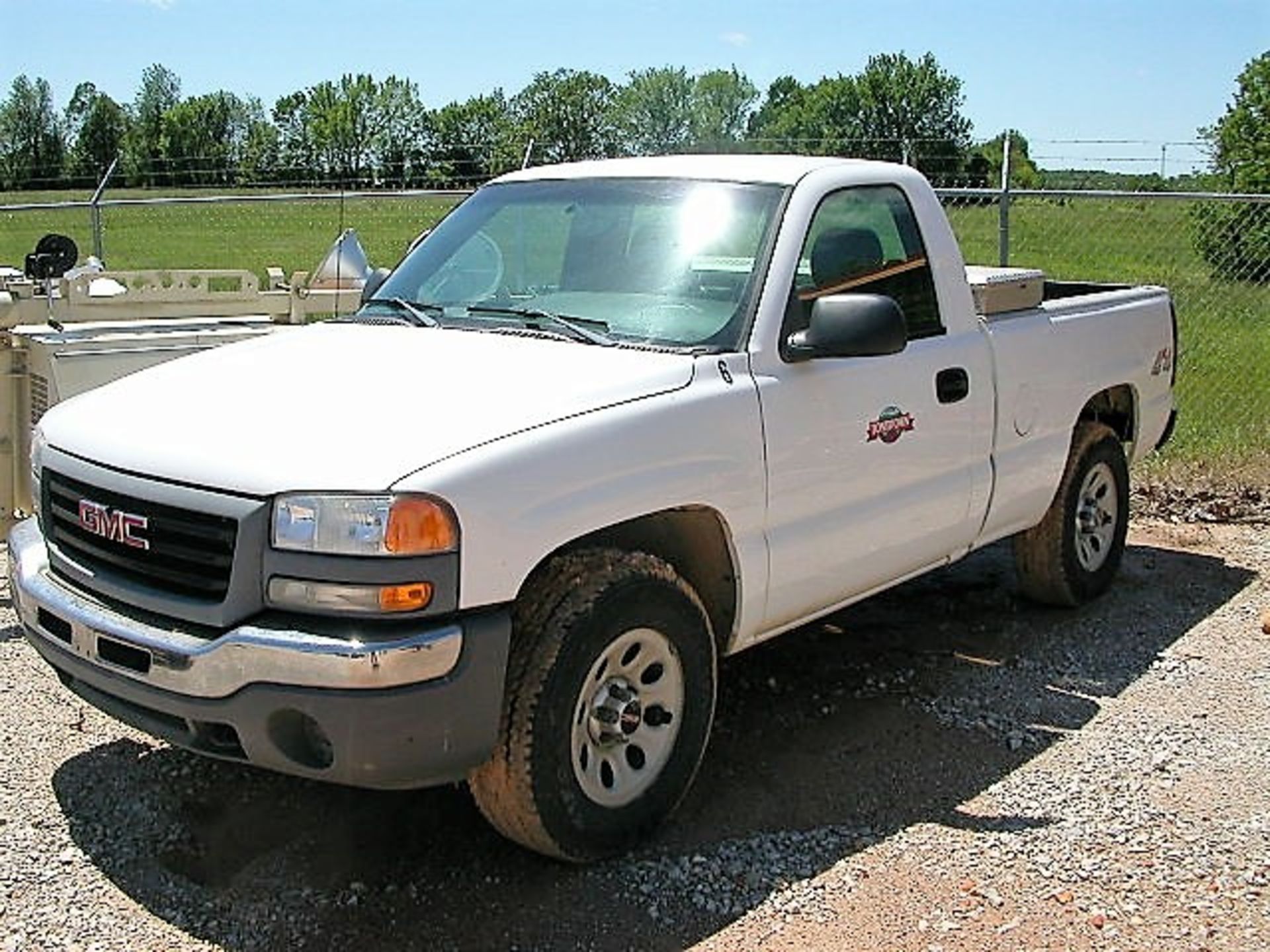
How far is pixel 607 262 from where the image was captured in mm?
4773

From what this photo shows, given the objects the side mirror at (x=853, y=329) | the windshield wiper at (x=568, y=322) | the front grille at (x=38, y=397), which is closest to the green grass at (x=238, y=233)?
the front grille at (x=38, y=397)

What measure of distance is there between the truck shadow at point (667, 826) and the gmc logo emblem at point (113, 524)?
3.14 ft

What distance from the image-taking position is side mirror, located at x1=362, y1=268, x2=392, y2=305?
5355 mm

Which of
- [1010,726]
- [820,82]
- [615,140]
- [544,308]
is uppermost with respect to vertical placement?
[820,82]

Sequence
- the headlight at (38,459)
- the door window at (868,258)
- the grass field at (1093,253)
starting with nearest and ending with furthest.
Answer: the headlight at (38,459)
the door window at (868,258)
the grass field at (1093,253)

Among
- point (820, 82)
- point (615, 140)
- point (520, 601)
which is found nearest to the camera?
point (520, 601)

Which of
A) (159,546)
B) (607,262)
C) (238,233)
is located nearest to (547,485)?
(159,546)

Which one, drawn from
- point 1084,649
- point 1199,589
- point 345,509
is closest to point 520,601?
point 345,509

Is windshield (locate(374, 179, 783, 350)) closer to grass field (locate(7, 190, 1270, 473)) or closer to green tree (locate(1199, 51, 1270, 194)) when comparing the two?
grass field (locate(7, 190, 1270, 473))

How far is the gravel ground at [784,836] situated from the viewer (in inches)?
149

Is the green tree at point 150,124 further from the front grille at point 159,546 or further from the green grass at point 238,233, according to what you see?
the front grille at point 159,546

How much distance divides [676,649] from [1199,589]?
3916 mm

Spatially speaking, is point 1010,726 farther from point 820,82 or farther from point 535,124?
point 820,82

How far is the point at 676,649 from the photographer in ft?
13.7
